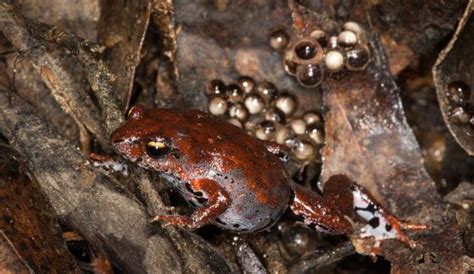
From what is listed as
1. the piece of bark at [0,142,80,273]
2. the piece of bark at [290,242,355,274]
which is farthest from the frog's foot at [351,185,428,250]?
the piece of bark at [0,142,80,273]

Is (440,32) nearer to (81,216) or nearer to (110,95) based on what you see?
(110,95)

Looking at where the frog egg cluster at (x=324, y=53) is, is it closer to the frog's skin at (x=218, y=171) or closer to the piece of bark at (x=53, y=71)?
the frog's skin at (x=218, y=171)

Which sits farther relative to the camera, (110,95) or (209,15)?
(209,15)

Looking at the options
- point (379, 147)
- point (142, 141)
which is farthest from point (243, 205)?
point (379, 147)

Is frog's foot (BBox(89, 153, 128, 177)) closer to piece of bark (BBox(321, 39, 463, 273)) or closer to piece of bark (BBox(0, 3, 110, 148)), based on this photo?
piece of bark (BBox(0, 3, 110, 148))

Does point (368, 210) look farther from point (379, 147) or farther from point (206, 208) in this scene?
point (206, 208)

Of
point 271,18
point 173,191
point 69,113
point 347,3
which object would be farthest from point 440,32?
point 69,113

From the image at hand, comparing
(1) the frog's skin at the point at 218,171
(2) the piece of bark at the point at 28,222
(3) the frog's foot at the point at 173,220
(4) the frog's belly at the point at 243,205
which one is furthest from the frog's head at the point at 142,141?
(2) the piece of bark at the point at 28,222
